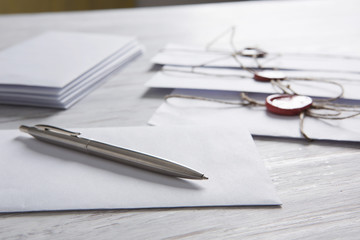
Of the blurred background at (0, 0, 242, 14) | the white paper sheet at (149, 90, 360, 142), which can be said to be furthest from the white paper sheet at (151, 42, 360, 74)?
the blurred background at (0, 0, 242, 14)

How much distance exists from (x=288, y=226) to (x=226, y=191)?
0.22 ft

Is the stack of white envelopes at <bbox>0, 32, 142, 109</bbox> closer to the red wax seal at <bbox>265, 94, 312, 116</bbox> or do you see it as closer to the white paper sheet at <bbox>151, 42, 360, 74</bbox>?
the white paper sheet at <bbox>151, 42, 360, 74</bbox>

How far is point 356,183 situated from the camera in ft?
1.26

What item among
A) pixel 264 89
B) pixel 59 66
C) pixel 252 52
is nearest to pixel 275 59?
pixel 252 52

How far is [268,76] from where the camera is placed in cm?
63

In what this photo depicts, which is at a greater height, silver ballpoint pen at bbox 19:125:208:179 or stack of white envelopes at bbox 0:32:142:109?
stack of white envelopes at bbox 0:32:142:109

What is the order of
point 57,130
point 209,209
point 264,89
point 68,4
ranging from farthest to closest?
point 68,4
point 264,89
point 57,130
point 209,209

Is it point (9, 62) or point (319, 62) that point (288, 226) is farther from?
point (9, 62)

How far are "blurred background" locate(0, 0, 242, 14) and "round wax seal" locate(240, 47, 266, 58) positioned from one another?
2206mm


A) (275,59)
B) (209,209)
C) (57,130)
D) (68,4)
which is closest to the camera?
(209,209)

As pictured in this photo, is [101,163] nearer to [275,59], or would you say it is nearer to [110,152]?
[110,152]

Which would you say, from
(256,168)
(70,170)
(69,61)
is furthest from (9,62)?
(256,168)

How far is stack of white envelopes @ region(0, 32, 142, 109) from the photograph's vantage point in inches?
23.3

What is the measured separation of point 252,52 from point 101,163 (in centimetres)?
46
